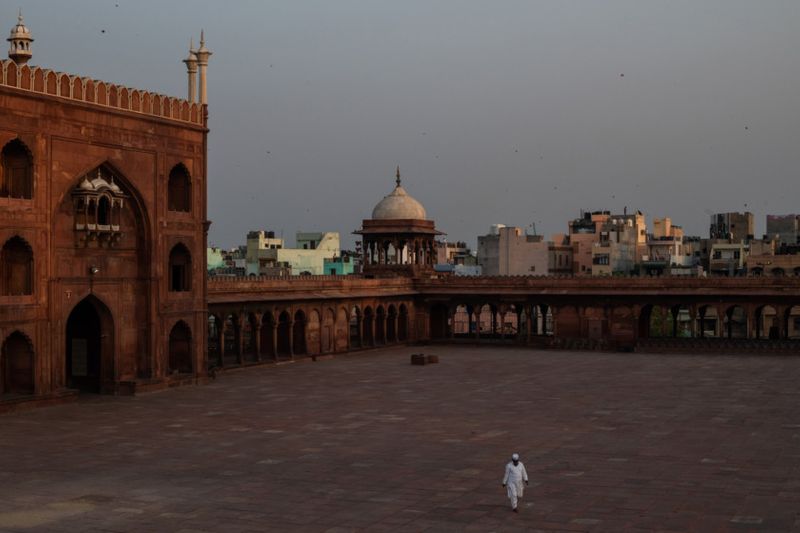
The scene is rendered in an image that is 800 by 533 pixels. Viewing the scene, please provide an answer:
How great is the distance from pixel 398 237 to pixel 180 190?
21410mm

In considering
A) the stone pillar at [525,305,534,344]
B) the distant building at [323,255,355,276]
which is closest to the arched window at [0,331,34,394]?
the stone pillar at [525,305,534,344]

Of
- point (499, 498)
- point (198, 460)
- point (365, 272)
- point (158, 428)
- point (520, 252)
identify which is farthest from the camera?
point (520, 252)

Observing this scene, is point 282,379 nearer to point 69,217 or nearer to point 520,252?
point 69,217

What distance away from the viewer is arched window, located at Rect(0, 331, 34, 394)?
27.1 meters

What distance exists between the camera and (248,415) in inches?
1006

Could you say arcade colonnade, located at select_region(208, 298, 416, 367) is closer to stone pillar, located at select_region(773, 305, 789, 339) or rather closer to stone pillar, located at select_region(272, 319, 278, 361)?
stone pillar, located at select_region(272, 319, 278, 361)

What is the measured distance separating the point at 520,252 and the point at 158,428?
70856 mm

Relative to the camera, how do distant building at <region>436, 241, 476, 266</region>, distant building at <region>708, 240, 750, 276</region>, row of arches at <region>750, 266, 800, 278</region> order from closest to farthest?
row of arches at <region>750, 266, 800, 278</region> < distant building at <region>708, 240, 750, 276</region> < distant building at <region>436, 241, 476, 266</region>

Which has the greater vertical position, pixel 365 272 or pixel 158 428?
pixel 365 272

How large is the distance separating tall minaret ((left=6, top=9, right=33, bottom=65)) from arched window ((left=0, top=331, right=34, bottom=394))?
8.09 metres

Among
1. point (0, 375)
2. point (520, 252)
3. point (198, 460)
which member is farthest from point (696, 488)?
point (520, 252)

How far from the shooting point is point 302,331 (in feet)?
137

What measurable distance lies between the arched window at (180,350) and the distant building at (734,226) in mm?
82563

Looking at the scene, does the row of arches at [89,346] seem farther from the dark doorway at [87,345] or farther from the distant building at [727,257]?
the distant building at [727,257]
